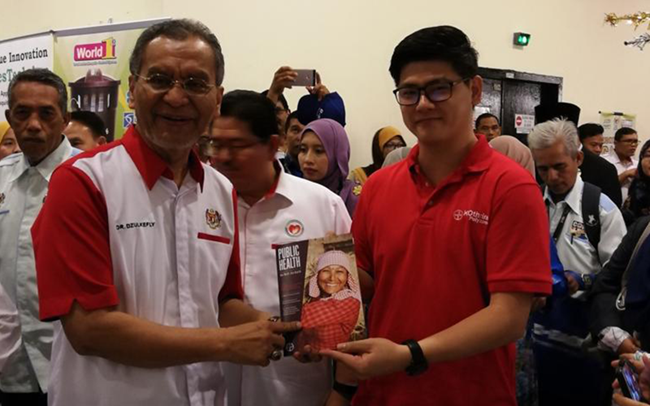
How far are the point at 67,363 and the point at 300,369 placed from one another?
767 millimetres

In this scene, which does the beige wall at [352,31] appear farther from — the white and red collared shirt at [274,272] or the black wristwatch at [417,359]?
the black wristwatch at [417,359]

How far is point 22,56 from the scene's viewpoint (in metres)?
5.15

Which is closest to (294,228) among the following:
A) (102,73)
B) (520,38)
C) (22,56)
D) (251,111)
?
(251,111)

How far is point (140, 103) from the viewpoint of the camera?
4.95ft

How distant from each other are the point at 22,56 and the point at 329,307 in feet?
15.2

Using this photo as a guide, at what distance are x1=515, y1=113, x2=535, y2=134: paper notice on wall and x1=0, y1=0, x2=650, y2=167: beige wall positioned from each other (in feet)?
2.01

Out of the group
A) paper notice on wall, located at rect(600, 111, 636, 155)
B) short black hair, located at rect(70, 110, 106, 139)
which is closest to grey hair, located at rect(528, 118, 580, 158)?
short black hair, located at rect(70, 110, 106, 139)

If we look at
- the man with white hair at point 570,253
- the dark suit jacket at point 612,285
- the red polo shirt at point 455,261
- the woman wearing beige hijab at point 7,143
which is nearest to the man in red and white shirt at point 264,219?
the red polo shirt at point 455,261

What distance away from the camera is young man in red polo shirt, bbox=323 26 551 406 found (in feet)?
4.85

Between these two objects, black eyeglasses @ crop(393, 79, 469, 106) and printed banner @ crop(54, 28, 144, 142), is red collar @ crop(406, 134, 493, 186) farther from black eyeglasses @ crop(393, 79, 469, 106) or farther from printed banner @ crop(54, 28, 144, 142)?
printed banner @ crop(54, 28, 144, 142)

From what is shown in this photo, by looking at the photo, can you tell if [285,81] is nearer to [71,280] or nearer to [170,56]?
[170,56]

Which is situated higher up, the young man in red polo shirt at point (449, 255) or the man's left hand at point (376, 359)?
the young man in red polo shirt at point (449, 255)

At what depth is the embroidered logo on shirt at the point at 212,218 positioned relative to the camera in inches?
63.9

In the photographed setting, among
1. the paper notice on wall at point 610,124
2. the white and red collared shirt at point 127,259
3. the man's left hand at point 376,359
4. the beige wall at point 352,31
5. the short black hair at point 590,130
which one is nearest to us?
the white and red collared shirt at point 127,259
